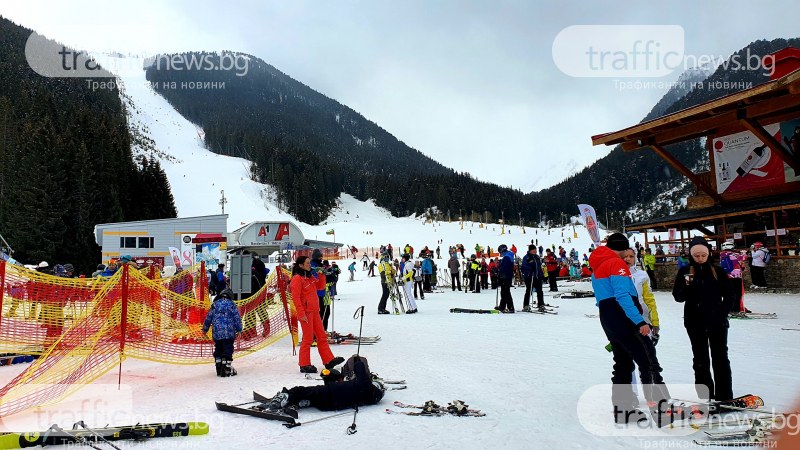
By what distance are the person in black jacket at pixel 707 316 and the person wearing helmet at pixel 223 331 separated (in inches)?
220

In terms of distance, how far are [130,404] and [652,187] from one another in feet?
477

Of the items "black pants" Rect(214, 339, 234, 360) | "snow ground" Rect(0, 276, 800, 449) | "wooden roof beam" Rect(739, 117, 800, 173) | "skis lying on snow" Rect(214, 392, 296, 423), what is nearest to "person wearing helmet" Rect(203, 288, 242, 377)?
"black pants" Rect(214, 339, 234, 360)

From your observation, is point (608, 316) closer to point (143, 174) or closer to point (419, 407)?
point (419, 407)

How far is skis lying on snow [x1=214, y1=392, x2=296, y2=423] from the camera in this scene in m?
4.26

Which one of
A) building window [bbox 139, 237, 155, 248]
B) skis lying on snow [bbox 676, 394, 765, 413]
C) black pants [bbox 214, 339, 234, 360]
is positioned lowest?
skis lying on snow [bbox 676, 394, 765, 413]

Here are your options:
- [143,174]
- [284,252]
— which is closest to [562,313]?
[284,252]

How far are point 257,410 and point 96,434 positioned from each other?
1343 millimetres

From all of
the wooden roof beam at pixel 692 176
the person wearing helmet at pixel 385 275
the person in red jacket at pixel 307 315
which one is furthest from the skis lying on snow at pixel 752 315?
the wooden roof beam at pixel 692 176

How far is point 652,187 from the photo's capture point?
129125 millimetres

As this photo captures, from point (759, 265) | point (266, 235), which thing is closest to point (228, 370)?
point (759, 265)

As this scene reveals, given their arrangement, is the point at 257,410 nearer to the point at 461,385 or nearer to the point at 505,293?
the point at 461,385

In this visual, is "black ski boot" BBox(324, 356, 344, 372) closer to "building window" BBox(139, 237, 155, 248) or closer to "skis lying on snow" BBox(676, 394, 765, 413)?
"skis lying on snow" BBox(676, 394, 765, 413)

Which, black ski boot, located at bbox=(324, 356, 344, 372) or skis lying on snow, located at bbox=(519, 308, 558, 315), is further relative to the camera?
skis lying on snow, located at bbox=(519, 308, 558, 315)

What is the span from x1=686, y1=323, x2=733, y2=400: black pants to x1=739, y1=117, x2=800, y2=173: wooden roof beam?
50.5 feet
